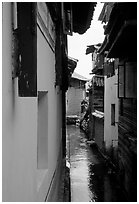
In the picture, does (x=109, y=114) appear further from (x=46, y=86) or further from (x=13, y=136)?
(x=13, y=136)

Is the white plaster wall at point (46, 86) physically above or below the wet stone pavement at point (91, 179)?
above

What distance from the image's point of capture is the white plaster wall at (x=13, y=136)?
1886 millimetres

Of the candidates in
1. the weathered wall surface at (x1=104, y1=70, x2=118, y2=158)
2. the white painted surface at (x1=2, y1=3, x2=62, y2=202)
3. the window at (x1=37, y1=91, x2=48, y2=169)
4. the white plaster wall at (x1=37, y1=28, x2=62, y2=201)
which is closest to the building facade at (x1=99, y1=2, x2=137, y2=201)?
the white plaster wall at (x1=37, y1=28, x2=62, y2=201)

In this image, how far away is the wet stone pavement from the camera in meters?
11.0

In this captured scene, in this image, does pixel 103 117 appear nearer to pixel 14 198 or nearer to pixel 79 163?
pixel 79 163

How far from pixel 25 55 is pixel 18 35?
140 mm

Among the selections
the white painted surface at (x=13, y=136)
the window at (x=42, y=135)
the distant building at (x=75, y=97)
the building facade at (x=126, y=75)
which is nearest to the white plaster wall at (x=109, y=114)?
the building facade at (x=126, y=75)

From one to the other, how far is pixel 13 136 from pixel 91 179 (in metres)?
11.8

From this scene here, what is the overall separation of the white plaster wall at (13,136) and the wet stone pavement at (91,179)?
791 cm

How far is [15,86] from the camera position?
2213 millimetres

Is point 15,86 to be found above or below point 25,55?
below

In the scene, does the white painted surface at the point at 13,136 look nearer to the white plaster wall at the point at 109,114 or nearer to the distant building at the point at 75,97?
the white plaster wall at the point at 109,114

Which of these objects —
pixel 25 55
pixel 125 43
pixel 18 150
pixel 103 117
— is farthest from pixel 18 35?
pixel 103 117

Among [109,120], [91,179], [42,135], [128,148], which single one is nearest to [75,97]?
[109,120]
